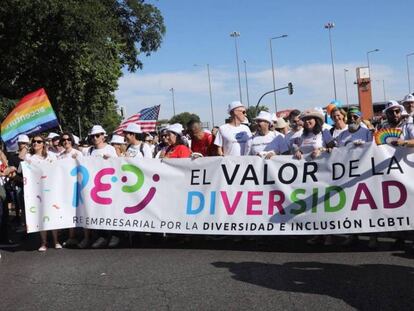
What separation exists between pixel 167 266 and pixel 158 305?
1357mm

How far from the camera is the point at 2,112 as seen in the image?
73.5 feet

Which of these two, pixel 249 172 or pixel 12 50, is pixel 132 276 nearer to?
pixel 249 172

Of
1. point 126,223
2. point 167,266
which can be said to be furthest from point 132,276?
point 126,223

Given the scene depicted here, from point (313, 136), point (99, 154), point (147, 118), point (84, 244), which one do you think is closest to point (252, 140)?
point (313, 136)

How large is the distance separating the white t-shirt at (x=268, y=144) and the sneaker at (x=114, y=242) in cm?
223

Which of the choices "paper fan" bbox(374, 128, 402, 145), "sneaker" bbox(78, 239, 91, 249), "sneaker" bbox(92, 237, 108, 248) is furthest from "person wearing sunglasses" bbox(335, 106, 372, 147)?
"sneaker" bbox(78, 239, 91, 249)

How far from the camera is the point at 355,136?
6.59 metres

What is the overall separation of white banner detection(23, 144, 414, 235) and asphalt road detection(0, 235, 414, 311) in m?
0.34

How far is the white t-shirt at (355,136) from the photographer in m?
6.53

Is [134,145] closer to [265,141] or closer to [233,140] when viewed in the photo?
[233,140]

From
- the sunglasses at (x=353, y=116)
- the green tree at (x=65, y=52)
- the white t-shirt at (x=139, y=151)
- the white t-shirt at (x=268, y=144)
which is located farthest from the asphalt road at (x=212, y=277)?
the green tree at (x=65, y=52)

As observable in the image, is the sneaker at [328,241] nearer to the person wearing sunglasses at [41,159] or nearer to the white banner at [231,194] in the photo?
the white banner at [231,194]

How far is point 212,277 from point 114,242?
231cm

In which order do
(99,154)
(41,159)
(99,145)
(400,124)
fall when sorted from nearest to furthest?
(400,124)
(99,154)
(99,145)
(41,159)
